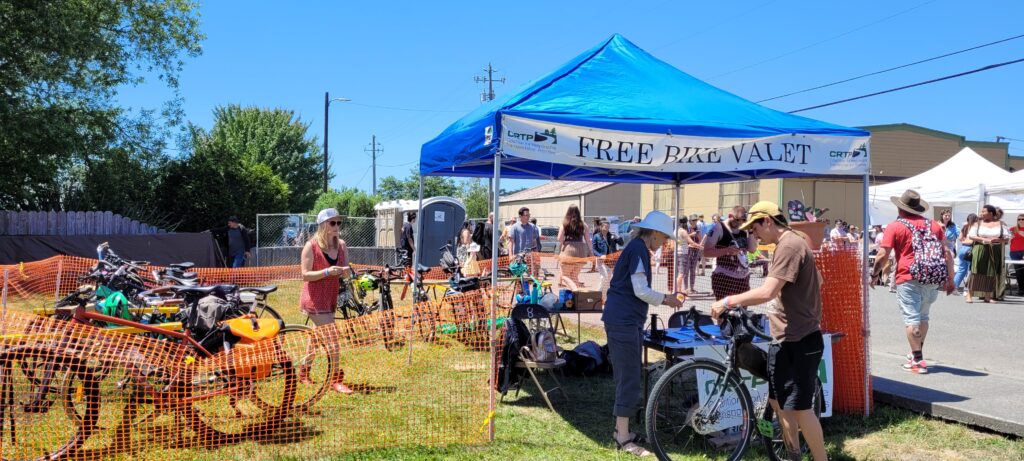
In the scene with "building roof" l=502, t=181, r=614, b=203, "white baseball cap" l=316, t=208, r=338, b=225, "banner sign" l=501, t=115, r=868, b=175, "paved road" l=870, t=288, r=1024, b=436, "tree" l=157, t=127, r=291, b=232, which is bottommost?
"paved road" l=870, t=288, r=1024, b=436

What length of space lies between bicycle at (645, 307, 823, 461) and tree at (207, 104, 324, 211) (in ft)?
129

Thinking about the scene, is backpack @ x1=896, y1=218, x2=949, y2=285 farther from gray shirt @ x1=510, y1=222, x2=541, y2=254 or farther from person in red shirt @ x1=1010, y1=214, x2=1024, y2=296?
person in red shirt @ x1=1010, y1=214, x2=1024, y2=296

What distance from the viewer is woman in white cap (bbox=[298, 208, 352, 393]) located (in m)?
5.85

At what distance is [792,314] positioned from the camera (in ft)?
13.5

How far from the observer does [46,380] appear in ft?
13.8

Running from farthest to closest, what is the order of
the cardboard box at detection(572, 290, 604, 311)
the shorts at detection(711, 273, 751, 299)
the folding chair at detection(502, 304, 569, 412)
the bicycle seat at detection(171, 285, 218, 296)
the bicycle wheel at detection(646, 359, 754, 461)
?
the cardboard box at detection(572, 290, 604, 311), the shorts at detection(711, 273, 751, 299), the folding chair at detection(502, 304, 569, 412), the bicycle seat at detection(171, 285, 218, 296), the bicycle wheel at detection(646, 359, 754, 461)

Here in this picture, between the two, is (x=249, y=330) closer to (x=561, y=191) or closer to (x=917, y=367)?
(x=917, y=367)

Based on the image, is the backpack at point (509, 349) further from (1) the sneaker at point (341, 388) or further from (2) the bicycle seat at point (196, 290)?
(2) the bicycle seat at point (196, 290)

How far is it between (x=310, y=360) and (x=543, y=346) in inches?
75.9

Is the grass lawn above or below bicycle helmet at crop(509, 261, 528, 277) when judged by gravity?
below

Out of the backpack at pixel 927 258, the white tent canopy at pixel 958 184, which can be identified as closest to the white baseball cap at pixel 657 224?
the backpack at pixel 927 258

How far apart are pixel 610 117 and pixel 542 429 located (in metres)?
2.45

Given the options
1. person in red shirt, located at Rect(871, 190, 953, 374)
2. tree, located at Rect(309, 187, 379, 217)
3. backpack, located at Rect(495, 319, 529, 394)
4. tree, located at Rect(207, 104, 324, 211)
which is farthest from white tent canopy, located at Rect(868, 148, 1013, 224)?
tree, located at Rect(207, 104, 324, 211)

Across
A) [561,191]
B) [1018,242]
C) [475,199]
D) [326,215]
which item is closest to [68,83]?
[326,215]
